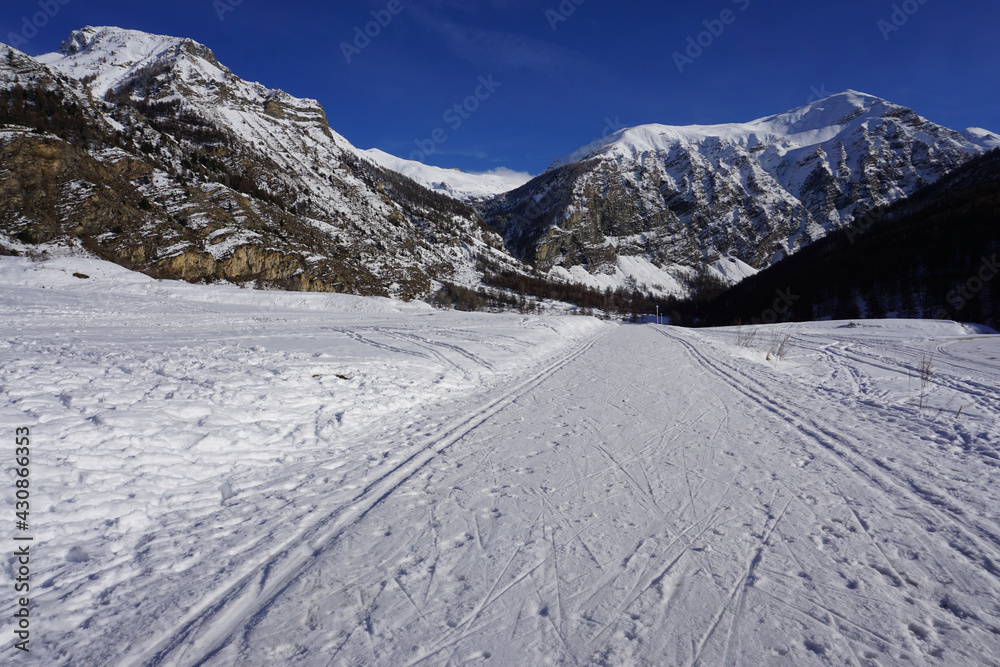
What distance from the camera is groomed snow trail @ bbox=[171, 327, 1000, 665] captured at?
7.52 ft

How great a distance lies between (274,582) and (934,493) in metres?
5.85

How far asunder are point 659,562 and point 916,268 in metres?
77.4

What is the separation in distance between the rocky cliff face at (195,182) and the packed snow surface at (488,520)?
4525cm

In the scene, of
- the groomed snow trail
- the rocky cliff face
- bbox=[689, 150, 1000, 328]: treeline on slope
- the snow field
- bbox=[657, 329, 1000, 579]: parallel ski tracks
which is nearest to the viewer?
the groomed snow trail

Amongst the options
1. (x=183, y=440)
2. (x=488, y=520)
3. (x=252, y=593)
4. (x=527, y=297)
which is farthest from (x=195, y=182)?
(x=527, y=297)

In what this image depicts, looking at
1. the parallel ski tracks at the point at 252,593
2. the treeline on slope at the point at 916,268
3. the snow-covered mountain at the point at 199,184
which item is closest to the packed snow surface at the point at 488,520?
the parallel ski tracks at the point at 252,593

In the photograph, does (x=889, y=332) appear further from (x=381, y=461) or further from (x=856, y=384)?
(x=381, y=461)

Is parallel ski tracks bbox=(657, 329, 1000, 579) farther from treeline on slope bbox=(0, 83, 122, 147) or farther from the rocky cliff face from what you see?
treeline on slope bbox=(0, 83, 122, 147)

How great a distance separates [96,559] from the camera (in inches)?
124

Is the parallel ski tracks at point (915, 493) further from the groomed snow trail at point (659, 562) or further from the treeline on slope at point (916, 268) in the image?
the treeline on slope at point (916, 268)

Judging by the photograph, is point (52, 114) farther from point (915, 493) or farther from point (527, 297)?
point (527, 297)

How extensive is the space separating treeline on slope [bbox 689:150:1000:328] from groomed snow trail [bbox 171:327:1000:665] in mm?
39810

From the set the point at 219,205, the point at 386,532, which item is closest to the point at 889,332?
the point at 386,532

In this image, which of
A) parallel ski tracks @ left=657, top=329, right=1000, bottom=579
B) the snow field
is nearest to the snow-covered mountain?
the snow field
